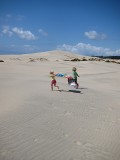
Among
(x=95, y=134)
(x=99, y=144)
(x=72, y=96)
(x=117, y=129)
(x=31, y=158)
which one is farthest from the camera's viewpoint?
(x=72, y=96)

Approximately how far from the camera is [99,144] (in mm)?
5141

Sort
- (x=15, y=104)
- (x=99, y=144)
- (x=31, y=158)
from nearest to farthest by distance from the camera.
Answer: (x=31, y=158) < (x=99, y=144) < (x=15, y=104)

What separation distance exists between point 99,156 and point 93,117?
8.42 feet

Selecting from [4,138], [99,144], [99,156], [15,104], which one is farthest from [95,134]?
[15,104]

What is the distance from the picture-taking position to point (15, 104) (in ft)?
27.1

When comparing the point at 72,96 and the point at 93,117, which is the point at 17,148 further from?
the point at 72,96

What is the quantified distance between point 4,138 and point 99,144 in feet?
7.85

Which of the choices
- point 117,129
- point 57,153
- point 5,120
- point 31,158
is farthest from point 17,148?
point 117,129

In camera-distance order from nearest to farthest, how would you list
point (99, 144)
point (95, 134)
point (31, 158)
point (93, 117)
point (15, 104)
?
point (31, 158) → point (99, 144) → point (95, 134) → point (93, 117) → point (15, 104)

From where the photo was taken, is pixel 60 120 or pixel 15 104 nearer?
pixel 60 120

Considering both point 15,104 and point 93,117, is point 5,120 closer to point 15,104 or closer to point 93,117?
point 15,104

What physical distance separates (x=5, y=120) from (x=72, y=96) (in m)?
4.38

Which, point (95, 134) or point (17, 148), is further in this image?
point (95, 134)

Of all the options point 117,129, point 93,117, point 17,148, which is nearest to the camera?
point 17,148
